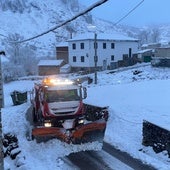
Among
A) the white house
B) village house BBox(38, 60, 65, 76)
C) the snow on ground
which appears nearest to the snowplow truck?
the snow on ground

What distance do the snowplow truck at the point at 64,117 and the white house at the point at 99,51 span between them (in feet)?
168

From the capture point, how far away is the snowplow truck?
1416cm

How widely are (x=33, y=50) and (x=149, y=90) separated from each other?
325ft

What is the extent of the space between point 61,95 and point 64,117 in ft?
3.18

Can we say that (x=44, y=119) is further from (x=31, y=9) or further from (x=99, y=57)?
(x=31, y=9)

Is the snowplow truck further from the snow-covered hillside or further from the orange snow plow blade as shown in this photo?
the snow-covered hillside

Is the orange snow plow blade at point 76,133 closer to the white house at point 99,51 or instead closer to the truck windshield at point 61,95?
the truck windshield at point 61,95

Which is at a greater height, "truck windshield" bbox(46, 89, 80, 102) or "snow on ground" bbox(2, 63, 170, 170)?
"truck windshield" bbox(46, 89, 80, 102)

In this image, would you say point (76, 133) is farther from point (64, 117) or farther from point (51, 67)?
point (51, 67)

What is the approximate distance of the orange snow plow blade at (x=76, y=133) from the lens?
14.0 metres

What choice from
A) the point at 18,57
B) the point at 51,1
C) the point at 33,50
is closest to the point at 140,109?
the point at 18,57

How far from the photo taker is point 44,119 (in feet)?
50.0

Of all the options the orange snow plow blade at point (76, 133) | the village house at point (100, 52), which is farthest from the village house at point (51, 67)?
the orange snow plow blade at point (76, 133)

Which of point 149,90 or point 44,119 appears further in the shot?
point 149,90
